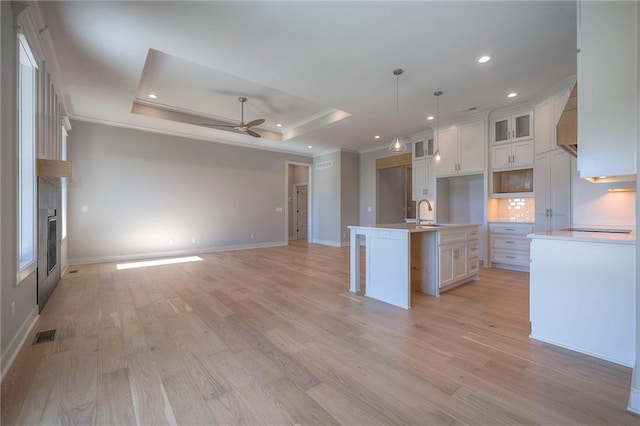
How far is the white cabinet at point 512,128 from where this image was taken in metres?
4.74

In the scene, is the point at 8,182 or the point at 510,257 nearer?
the point at 8,182

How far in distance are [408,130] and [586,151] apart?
15.0 feet

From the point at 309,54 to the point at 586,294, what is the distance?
11.5 feet

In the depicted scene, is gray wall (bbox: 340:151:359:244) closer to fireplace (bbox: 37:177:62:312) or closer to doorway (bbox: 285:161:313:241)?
doorway (bbox: 285:161:313:241)

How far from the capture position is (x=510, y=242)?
494 centimetres

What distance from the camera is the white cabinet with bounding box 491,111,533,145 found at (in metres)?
4.74

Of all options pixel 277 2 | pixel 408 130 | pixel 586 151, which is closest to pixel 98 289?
pixel 277 2

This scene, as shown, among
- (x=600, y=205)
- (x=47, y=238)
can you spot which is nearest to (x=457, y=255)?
(x=600, y=205)

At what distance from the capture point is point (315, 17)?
8.37ft

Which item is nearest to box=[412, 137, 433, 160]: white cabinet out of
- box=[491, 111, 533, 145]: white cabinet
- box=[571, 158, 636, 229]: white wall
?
box=[491, 111, 533, 145]: white cabinet

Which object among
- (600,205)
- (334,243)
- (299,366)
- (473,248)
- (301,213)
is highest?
(600,205)

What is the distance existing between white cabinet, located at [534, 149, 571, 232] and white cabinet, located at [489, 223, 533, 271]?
1.12 feet

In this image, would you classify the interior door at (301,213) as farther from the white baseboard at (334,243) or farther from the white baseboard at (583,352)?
the white baseboard at (583,352)

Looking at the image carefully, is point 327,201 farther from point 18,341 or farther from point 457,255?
point 18,341
